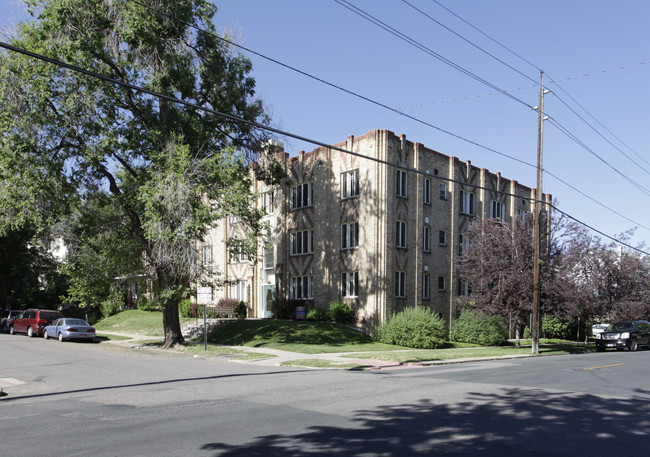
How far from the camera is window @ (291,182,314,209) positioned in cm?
3562

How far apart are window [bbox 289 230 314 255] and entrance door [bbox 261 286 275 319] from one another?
353 centimetres

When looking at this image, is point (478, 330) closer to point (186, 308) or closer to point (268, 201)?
point (268, 201)

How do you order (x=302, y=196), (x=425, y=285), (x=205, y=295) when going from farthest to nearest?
1. (x=302, y=196)
2. (x=425, y=285)
3. (x=205, y=295)

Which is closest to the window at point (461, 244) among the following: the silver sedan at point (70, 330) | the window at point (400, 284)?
the window at point (400, 284)

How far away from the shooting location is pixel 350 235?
33.1m

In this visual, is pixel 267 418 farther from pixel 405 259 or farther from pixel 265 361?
pixel 405 259

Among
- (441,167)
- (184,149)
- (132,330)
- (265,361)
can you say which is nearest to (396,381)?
(265,361)

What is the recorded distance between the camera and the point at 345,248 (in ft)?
109

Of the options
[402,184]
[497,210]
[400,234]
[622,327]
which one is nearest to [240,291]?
[400,234]

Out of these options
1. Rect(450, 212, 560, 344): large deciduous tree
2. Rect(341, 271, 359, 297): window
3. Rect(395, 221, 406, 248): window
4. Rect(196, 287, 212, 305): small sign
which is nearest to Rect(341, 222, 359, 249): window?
Rect(341, 271, 359, 297): window

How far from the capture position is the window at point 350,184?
108 feet

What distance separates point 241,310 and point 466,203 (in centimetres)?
1734

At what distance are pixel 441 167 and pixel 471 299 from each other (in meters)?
10.0

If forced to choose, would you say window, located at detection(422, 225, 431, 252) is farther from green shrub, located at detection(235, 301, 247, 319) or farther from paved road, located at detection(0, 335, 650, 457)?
paved road, located at detection(0, 335, 650, 457)
